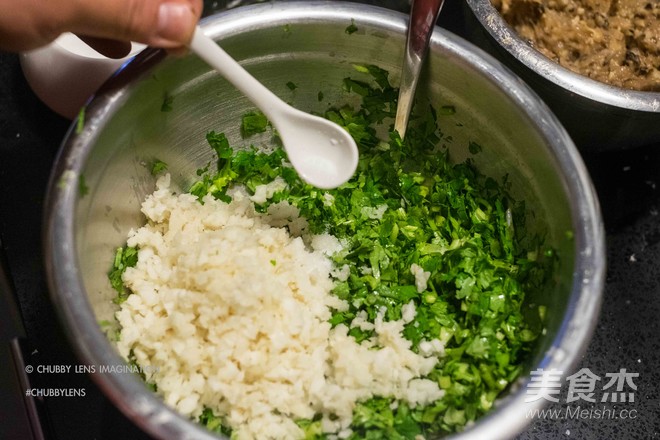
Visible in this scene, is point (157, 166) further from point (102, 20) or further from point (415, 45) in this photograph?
point (415, 45)

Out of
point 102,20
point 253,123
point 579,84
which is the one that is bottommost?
point 253,123

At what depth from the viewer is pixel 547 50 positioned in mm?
1360

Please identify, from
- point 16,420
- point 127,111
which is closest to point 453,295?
point 127,111

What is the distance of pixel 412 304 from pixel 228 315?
0.33 metres

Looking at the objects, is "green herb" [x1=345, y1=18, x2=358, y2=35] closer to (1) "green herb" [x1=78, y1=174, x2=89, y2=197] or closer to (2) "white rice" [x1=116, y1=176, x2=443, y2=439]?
(2) "white rice" [x1=116, y1=176, x2=443, y2=439]

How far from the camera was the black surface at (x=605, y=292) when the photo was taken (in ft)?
4.11

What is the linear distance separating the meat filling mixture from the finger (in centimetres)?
81

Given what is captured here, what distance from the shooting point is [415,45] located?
1071mm

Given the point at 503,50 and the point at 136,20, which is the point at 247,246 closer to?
the point at 136,20

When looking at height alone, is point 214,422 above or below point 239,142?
below

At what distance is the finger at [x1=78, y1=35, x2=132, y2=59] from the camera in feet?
3.78

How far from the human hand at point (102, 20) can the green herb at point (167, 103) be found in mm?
177

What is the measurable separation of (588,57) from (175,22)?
2.95 feet

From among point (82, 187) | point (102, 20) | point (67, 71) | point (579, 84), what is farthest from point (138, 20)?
point (579, 84)
